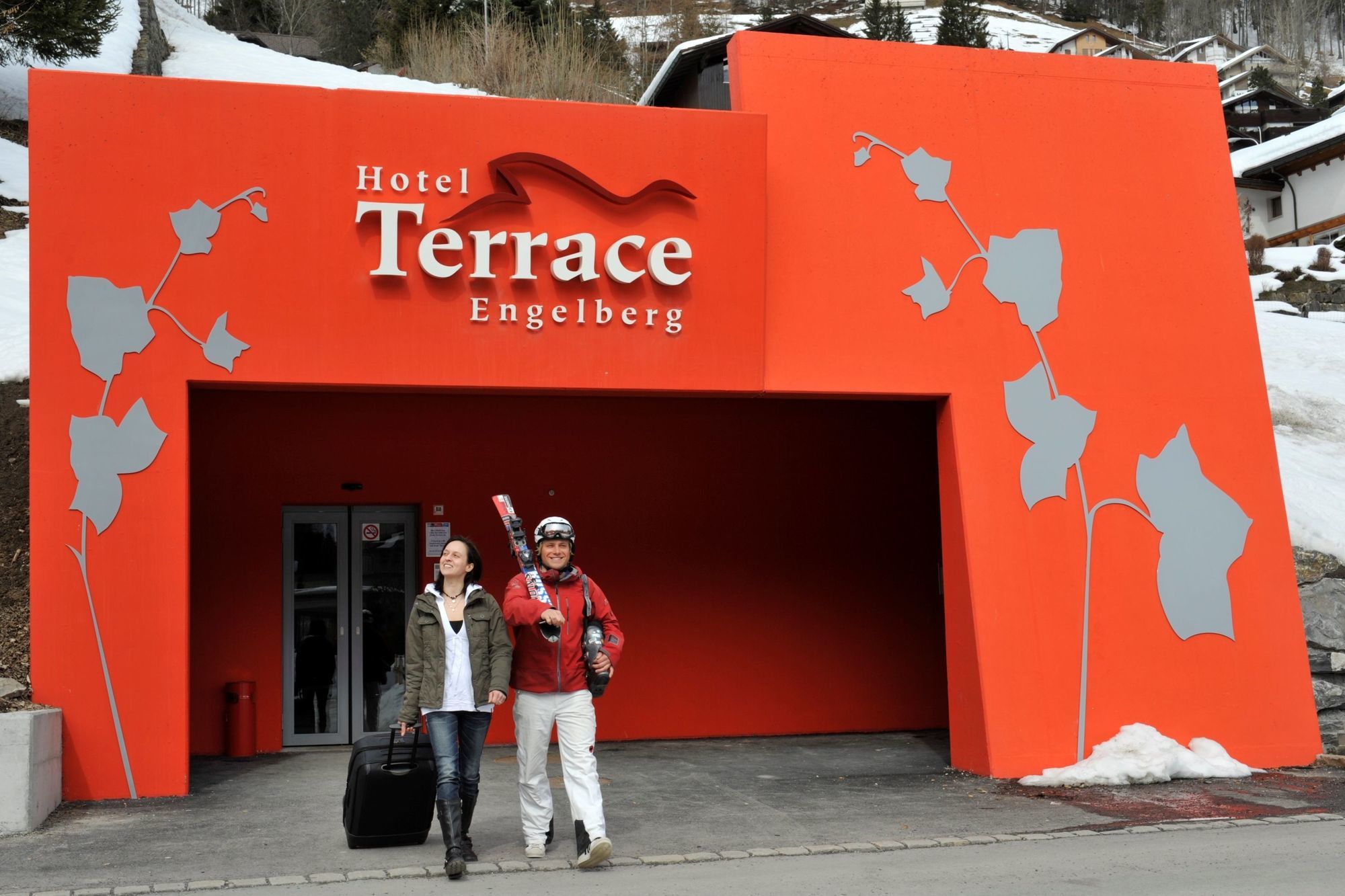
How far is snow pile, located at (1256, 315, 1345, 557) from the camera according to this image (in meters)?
13.8

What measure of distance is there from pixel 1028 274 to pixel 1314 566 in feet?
17.7

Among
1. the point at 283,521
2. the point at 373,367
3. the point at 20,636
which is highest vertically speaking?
the point at 373,367

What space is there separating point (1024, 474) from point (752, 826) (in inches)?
148

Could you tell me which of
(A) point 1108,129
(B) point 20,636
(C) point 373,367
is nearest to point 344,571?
(B) point 20,636

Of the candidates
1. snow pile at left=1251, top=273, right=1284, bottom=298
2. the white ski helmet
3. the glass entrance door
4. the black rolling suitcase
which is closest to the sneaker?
the black rolling suitcase

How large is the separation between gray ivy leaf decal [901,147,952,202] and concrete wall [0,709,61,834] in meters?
7.26

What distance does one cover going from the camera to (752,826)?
303 inches

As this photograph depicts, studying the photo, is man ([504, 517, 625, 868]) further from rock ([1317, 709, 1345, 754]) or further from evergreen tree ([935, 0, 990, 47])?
evergreen tree ([935, 0, 990, 47])

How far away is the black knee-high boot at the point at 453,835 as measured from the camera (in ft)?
20.3

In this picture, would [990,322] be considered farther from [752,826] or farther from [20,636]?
[20,636]

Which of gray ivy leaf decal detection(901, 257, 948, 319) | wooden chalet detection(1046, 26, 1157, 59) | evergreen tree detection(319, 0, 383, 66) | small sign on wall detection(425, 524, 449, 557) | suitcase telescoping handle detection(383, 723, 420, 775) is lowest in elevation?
suitcase telescoping handle detection(383, 723, 420, 775)

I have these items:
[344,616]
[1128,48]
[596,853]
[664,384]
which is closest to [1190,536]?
[664,384]

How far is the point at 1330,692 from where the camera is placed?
39.6ft

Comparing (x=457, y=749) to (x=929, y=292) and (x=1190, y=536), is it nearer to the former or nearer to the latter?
(x=929, y=292)
